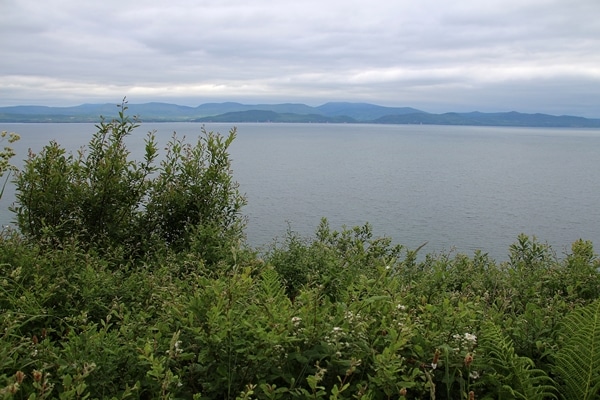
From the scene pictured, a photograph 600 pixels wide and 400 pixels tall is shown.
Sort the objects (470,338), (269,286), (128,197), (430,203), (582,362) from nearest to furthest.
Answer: (470,338) → (582,362) → (269,286) → (128,197) → (430,203)

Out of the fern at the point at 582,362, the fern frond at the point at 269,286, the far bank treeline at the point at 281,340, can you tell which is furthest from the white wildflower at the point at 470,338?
the fern frond at the point at 269,286

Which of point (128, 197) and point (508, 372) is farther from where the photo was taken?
point (128, 197)

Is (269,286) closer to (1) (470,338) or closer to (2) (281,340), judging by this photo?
(2) (281,340)

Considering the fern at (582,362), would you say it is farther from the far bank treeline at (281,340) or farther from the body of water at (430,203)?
the body of water at (430,203)

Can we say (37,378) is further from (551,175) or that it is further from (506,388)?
(551,175)

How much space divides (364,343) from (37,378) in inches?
76.2

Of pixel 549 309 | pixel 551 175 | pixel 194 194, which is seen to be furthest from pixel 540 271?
pixel 551 175

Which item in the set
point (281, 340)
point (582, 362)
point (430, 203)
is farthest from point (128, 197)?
point (430, 203)

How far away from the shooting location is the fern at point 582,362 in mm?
3361

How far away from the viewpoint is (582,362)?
341cm

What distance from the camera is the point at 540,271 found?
6.39 metres

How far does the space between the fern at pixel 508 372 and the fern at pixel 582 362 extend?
13 centimetres

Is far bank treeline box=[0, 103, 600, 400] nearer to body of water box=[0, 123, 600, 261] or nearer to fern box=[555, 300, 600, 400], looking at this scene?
fern box=[555, 300, 600, 400]

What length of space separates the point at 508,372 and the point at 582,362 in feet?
1.63
